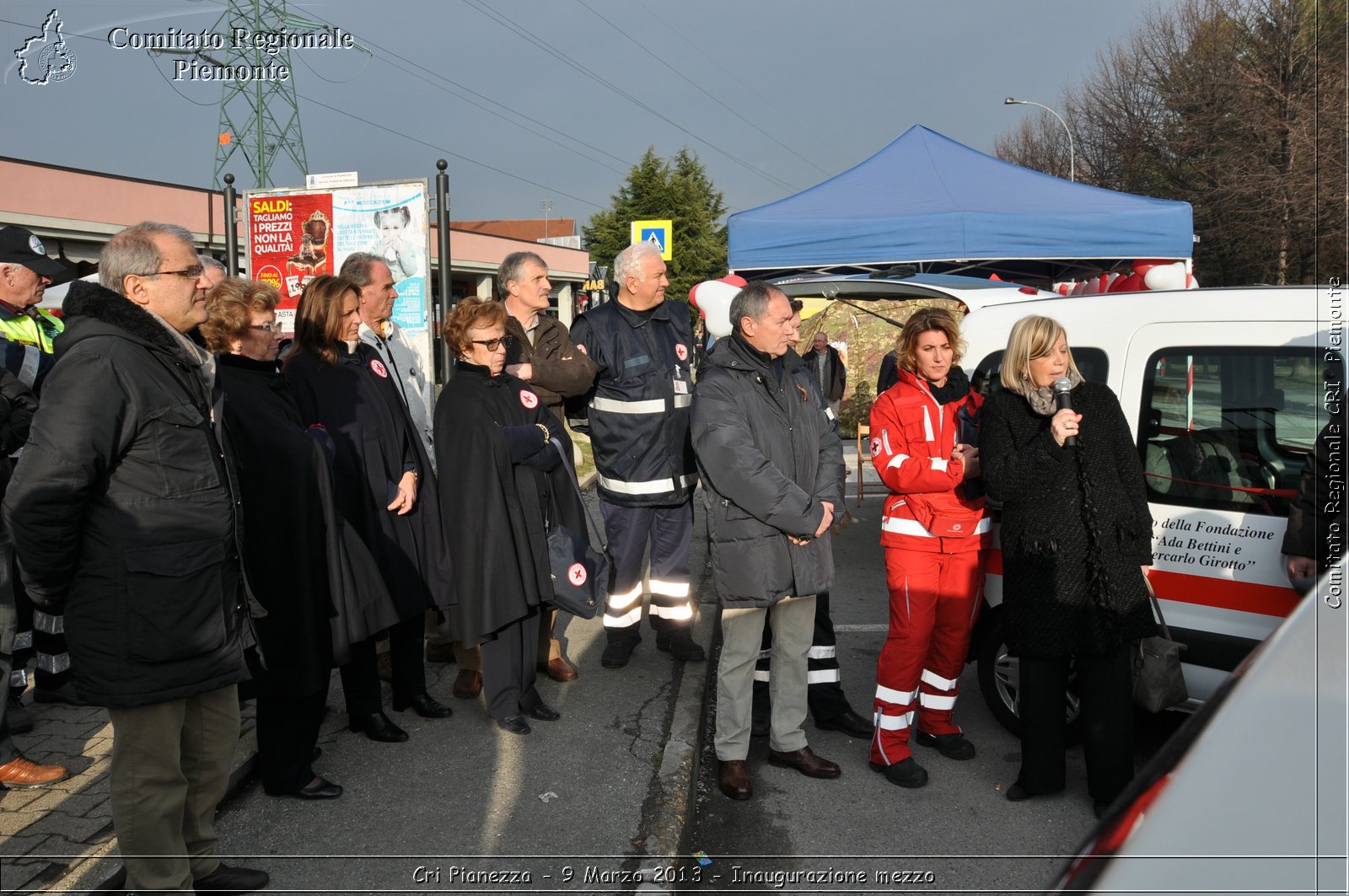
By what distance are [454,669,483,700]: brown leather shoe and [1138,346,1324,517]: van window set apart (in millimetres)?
3167

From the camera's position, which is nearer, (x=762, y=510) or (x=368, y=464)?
(x=762, y=510)

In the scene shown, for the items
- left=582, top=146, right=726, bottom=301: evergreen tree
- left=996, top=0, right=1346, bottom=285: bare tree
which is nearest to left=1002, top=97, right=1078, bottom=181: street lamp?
left=996, top=0, right=1346, bottom=285: bare tree

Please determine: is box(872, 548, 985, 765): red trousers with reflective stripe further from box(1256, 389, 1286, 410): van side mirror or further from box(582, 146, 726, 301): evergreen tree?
box(582, 146, 726, 301): evergreen tree

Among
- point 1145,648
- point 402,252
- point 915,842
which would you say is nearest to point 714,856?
point 915,842

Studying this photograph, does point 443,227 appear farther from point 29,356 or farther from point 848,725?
point 848,725

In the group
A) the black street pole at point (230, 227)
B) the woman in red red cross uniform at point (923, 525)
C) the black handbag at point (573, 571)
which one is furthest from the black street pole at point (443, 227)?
the woman in red red cross uniform at point (923, 525)

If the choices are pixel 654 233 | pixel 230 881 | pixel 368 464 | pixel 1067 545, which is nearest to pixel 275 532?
pixel 368 464

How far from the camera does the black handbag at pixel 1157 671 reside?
3.65 meters

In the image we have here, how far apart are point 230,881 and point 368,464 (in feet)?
5.53

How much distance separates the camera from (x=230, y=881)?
3.13 meters

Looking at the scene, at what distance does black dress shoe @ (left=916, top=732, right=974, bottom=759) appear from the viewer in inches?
167

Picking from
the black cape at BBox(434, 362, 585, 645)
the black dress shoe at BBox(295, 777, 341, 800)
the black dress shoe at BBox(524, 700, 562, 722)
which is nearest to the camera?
the black dress shoe at BBox(295, 777, 341, 800)

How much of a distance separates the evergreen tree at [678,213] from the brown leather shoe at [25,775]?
140ft

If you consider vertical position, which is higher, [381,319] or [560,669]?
[381,319]
